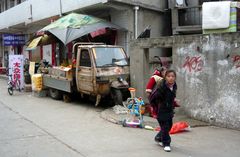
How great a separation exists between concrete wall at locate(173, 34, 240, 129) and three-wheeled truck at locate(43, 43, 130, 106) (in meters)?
2.39

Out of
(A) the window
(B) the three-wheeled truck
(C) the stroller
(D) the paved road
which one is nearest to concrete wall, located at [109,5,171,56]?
(B) the three-wheeled truck

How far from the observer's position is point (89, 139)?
7.70 m

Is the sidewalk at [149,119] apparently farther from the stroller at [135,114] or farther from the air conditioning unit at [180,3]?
the air conditioning unit at [180,3]

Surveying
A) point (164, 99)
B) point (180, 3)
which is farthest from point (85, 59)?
point (164, 99)

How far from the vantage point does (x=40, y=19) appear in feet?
74.0

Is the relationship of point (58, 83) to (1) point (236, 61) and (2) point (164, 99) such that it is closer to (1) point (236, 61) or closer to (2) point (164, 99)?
(1) point (236, 61)

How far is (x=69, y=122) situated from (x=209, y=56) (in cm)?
397

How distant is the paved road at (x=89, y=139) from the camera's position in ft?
21.8

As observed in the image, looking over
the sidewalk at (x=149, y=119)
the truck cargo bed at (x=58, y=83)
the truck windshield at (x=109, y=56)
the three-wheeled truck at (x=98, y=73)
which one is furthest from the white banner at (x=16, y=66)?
the sidewalk at (x=149, y=119)

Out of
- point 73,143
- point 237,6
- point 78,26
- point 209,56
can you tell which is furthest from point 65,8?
point 73,143

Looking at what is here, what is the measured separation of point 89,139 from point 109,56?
502 centimetres

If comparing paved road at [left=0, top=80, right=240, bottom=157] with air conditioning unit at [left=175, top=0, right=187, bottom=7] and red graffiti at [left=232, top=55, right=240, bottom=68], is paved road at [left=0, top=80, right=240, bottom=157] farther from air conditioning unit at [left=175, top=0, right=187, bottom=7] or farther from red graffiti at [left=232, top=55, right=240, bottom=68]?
air conditioning unit at [left=175, top=0, right=187, bottom=7]

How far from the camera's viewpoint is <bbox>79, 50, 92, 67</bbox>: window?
1204 centimetres

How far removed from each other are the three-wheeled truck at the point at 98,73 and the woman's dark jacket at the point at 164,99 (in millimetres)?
4661
